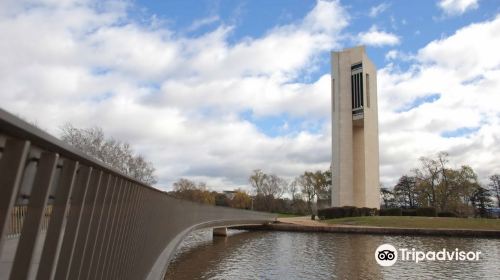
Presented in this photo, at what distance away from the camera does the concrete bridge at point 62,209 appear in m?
1.64

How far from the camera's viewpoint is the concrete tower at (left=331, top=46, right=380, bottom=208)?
51.6 metres

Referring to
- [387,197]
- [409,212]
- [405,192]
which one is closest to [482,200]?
[405,192]

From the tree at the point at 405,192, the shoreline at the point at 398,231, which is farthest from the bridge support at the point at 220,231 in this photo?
the tree at the point at 405,192

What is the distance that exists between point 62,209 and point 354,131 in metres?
55.3

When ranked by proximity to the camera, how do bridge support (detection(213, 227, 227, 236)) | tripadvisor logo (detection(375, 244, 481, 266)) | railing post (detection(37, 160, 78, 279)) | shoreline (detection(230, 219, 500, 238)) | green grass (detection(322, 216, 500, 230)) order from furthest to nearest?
green grass (detection(322, 216, 500, 230)) < bridge support (detection(213, 227, 227, 236)) < shoreline (detection(230, 219, 500, 238)) < tripadvisor logo (detection(375, 244, 481, 266)) < railing post (detection(37, 160, 78, 279))

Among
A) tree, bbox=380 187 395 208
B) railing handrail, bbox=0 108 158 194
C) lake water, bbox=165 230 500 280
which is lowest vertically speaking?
lake water, bbox=165 230 500 280

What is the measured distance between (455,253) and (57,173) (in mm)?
19780

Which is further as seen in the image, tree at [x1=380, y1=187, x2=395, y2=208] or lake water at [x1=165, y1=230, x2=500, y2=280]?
tree at [x1=380, y1=187, x2=395, y2=208]

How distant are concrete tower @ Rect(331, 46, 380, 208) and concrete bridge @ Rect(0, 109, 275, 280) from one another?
48009 mm

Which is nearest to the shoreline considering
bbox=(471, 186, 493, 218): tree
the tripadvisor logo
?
the tripadvisor logo

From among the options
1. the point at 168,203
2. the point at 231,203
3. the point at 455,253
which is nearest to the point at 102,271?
the point at 168,203

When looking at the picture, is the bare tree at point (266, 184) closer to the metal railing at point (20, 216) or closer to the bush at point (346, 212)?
the bush at point (346, 212)

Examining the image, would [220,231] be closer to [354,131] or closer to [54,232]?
[54,232]

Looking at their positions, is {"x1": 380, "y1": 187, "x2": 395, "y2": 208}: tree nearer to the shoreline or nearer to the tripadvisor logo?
the shoreline
